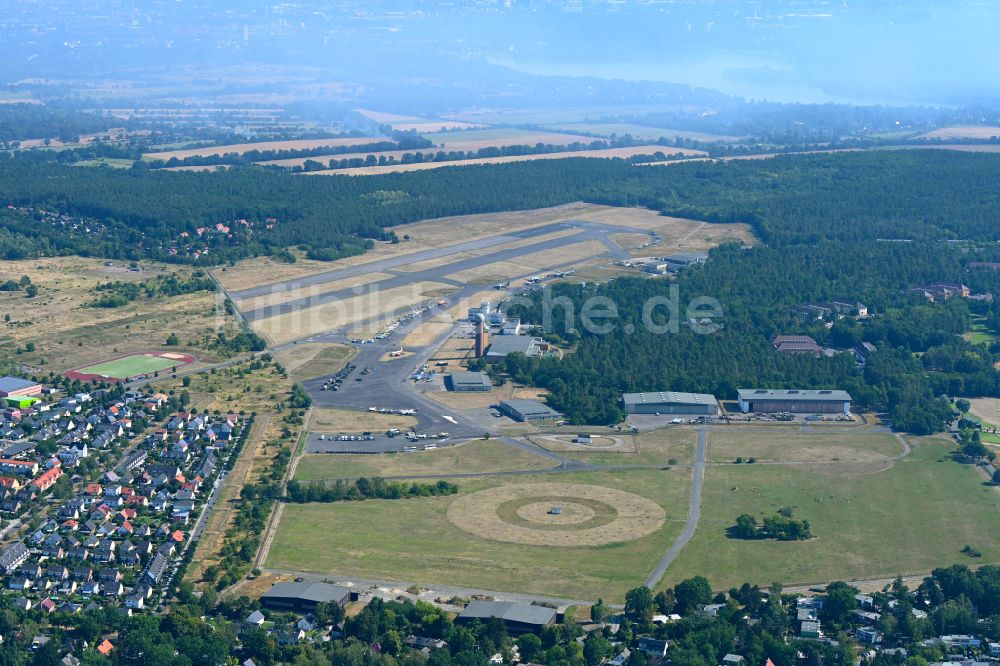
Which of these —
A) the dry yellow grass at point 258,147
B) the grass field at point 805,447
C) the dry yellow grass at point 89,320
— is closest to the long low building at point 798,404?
the grass field at point 805,447

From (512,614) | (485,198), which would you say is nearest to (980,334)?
(512,614)

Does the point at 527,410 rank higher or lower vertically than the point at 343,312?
lower

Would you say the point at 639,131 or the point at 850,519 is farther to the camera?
the point at 639,131

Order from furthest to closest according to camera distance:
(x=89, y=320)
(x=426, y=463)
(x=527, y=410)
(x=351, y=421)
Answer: (x=89, y=320), (x=527, y=410), (x=351, y=421), (x=426, y=463)

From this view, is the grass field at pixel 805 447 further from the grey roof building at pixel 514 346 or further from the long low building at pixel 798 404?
the grey roof building at pixel 514 346

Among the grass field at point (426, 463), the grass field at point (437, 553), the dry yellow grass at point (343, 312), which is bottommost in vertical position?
the grass field at point (437, 553)

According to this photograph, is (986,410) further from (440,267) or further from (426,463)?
(440,267)
